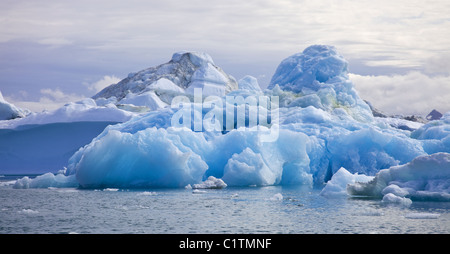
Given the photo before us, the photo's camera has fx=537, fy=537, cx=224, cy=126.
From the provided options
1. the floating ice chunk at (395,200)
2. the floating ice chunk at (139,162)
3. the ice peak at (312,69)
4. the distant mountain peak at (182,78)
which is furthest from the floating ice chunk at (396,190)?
the distant mountain peak at (182,78)

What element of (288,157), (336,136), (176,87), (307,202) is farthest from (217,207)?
(176,87)

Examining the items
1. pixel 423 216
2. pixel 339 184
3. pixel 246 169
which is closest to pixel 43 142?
Answer: pixel 246 169

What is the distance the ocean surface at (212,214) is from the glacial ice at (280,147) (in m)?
1.89

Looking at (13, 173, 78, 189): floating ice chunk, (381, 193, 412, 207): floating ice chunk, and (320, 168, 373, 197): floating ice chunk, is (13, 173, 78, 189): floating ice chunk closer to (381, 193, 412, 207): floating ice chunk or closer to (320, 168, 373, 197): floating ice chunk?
(320, 168, 373, 197): floating ice chunk

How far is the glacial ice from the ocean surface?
1.89m

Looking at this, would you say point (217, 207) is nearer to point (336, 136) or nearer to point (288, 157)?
point (288, 157)

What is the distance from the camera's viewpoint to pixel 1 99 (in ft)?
104

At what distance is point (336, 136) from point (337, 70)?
8758mm

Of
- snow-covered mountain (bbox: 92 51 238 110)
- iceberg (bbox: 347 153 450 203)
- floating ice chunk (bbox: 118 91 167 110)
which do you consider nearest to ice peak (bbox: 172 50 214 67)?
snow-covered mountain (bbox: 92 51 238 110)

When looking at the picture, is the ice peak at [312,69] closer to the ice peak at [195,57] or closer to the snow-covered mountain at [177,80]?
the snow-covered mountain at [177,80]

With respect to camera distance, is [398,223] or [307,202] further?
[307,202]

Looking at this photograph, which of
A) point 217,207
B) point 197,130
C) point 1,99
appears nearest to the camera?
point 217,207
